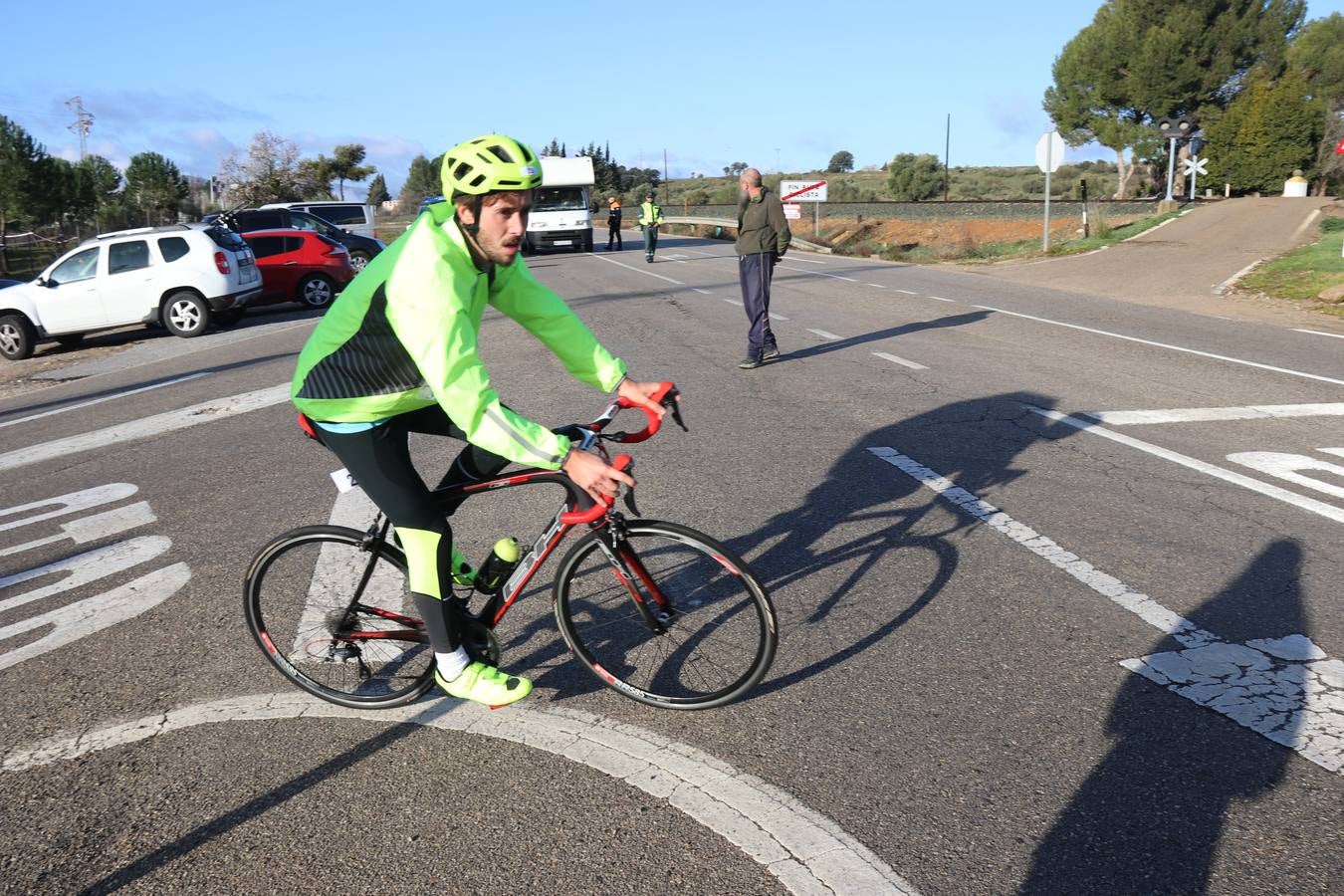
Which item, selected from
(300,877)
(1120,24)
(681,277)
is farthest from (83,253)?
(1120,24)

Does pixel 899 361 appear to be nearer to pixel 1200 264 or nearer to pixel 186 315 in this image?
pixel 186 315

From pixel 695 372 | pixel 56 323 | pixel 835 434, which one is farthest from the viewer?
pixel 56 323

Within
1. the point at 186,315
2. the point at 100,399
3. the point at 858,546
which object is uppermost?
the point at 186,315

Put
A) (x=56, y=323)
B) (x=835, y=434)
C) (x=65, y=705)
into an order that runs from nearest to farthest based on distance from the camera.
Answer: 1. (x=65, y=705)
2. (x=835, y=434)
3. (x=56, y=323)

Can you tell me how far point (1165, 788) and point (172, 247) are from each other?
17.6 m

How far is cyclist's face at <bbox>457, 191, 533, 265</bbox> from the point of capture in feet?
10.5

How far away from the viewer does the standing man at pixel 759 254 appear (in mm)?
10904

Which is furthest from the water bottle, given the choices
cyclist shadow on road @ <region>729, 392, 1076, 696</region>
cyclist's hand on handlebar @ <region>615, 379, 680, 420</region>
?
cyclist shadow on road @ <region>729, 392, 1076, 696</region>

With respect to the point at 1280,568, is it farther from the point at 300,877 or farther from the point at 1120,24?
the point at 1120,24

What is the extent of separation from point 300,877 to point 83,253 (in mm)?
17258

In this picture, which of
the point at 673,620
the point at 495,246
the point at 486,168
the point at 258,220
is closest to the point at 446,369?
the point at 495,246

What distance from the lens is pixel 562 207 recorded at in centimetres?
3606

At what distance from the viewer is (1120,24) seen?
175 feet

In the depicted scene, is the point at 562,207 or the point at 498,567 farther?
the point at 562,207
